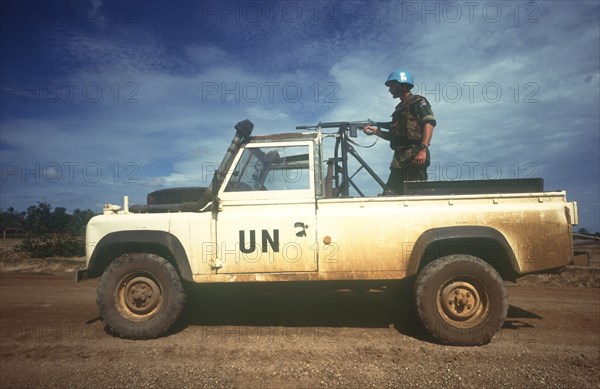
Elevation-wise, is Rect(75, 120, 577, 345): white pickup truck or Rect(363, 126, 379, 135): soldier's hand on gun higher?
Rect(363, 126, 379, 135): soldier's hand on gun

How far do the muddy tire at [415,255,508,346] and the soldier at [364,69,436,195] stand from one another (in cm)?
135

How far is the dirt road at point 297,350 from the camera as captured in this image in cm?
278

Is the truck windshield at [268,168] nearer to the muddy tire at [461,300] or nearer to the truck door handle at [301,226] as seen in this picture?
the truck door handle at [301,226]

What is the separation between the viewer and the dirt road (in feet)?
9.12

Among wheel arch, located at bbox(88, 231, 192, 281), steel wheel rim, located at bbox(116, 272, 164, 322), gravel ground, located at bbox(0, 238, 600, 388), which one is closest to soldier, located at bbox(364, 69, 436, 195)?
gravel ground, located at bbox(0, 238, 600, 388)

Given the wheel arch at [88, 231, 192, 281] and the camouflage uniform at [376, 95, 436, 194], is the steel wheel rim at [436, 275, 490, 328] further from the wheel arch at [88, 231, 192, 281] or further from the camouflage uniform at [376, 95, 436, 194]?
the wheel arch at [88, 231, 192, 281]

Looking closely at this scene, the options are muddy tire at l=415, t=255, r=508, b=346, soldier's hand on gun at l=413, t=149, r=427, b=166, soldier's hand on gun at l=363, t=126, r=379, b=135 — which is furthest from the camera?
soldier's hand on gun at l=363, t=126, r=379, b=135

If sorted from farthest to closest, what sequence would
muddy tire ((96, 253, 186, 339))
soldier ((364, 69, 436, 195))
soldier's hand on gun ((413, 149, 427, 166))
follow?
soldier ((364, 69, 436, 195))
soldier's hand on gun ((413, 149, 427, 166))
muddy tire ((96, 253, 186, 339))

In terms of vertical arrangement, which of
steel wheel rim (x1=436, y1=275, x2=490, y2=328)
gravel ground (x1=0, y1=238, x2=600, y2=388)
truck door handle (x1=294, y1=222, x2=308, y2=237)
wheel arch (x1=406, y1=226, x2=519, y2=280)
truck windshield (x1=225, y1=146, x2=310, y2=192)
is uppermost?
truck windshield (x1=225, y1=146, x2=310, y2=192)

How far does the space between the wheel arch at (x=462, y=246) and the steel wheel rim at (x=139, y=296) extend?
2890 mm

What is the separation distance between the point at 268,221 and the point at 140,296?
1.71 m

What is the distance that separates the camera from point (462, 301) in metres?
3.48

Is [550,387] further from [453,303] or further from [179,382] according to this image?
[179,382]

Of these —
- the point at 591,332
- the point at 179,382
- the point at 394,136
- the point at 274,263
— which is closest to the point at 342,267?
the point at 274,263
